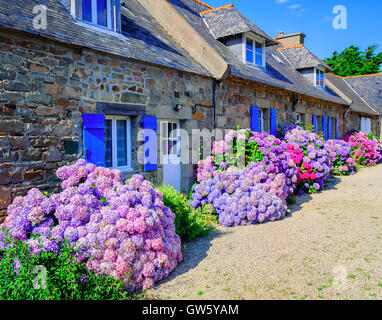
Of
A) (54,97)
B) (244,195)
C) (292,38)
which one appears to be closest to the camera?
(54,97)

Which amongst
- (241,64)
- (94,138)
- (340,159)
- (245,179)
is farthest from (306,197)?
(94,138)

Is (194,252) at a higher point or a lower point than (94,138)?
lower

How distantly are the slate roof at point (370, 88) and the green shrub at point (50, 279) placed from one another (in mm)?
23010

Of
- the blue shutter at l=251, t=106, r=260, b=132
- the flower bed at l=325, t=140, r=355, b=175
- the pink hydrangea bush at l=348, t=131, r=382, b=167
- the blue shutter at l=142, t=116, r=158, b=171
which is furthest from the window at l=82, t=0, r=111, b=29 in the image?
the pink hydrangea bush at l=348, t=131, r=382, b=167

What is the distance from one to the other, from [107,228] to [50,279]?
89 centimetres

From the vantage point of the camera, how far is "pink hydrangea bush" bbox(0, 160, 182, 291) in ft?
12.3

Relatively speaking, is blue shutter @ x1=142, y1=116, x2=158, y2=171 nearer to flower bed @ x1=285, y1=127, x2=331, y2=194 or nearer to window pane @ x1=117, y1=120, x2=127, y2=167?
window pane @ x1=117, y1=120, x2=127, y2=167

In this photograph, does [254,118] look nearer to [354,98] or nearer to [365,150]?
[365,150]

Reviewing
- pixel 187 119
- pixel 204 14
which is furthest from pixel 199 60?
pixel 204 14

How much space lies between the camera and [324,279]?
409 cm

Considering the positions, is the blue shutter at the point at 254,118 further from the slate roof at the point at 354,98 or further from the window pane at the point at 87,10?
the slate roof at the point at 354,98

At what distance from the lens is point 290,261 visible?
4.65 metres

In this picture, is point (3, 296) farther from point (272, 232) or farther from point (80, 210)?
point (272, 232)

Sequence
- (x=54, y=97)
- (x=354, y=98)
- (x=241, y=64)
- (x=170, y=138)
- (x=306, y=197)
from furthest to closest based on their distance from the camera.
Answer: (x=354, y=98) → (x=241, y=64) → (x=306, y=197) → (x=170, y=138) → (x=54, y=97)
